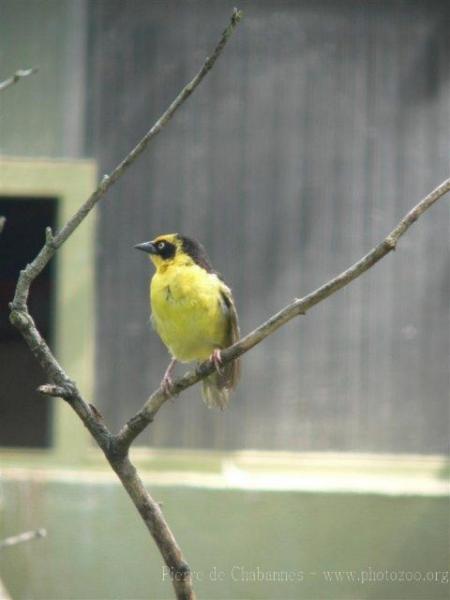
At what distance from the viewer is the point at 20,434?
26.0ft

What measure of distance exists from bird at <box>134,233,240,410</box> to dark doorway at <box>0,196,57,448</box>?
113 inches

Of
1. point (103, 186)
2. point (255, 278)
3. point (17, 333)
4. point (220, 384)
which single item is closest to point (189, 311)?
Result: point (220, 384)

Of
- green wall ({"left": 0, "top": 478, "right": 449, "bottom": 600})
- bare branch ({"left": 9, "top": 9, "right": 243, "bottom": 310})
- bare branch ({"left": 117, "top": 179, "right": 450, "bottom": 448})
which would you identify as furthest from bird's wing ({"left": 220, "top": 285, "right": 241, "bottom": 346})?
green wall ({"left": 0, "top": 478, "right": 449, "bottom": 600})

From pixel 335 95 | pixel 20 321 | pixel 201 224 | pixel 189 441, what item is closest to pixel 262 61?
pixel 335 95

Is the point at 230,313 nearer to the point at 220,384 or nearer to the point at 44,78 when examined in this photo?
the point at 220,384

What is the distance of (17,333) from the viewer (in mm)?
7902

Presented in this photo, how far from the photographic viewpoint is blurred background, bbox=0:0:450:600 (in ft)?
21.8

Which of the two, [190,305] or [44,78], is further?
[44,78]

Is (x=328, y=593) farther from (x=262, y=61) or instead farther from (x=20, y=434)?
(x=262, y=61)

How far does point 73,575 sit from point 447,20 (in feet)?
12.4

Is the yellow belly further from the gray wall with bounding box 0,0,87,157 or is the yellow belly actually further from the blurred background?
the gray wall with bounding box 0,0,87,157

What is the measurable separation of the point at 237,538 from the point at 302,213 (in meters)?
1.88

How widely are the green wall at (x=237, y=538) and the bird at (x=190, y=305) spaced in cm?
214

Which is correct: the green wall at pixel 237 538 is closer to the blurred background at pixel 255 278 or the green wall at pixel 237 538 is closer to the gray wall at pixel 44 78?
the blurred background at pixel 255 278
